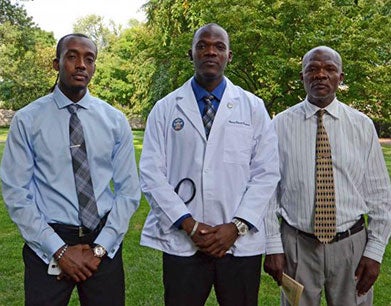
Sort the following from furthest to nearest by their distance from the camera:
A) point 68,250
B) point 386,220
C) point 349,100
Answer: point 349,100
point 386,220
point 68,250

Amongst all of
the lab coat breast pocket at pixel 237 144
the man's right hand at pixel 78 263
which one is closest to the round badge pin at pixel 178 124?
the lab coat breast pocket at pixel 237 144

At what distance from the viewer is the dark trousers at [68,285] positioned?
253 cm

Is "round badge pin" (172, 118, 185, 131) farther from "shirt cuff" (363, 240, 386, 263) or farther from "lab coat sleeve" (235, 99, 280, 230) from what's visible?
"shirt cuff" (363, 240, 386, 263)

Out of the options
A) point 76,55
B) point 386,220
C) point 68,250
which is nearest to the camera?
point 68,250

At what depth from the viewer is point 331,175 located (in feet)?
9.28

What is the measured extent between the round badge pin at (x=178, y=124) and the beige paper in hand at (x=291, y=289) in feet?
3.67

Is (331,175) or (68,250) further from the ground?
(331,175)

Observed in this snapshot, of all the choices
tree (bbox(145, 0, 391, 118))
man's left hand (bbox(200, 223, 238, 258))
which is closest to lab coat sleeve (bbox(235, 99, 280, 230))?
man's left hand (bbox(200, 223, 238, 258))

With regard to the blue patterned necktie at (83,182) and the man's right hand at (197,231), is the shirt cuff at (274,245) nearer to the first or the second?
the man's right hand at (197,231)

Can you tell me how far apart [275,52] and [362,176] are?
24.2 feet

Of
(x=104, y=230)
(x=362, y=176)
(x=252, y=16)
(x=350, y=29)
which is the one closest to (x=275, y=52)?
(x=252, y=16)

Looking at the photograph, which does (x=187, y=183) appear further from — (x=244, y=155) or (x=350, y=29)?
(x=350, y=29)

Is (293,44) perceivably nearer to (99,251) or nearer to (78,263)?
(99,251)

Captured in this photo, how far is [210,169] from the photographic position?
2639mm
